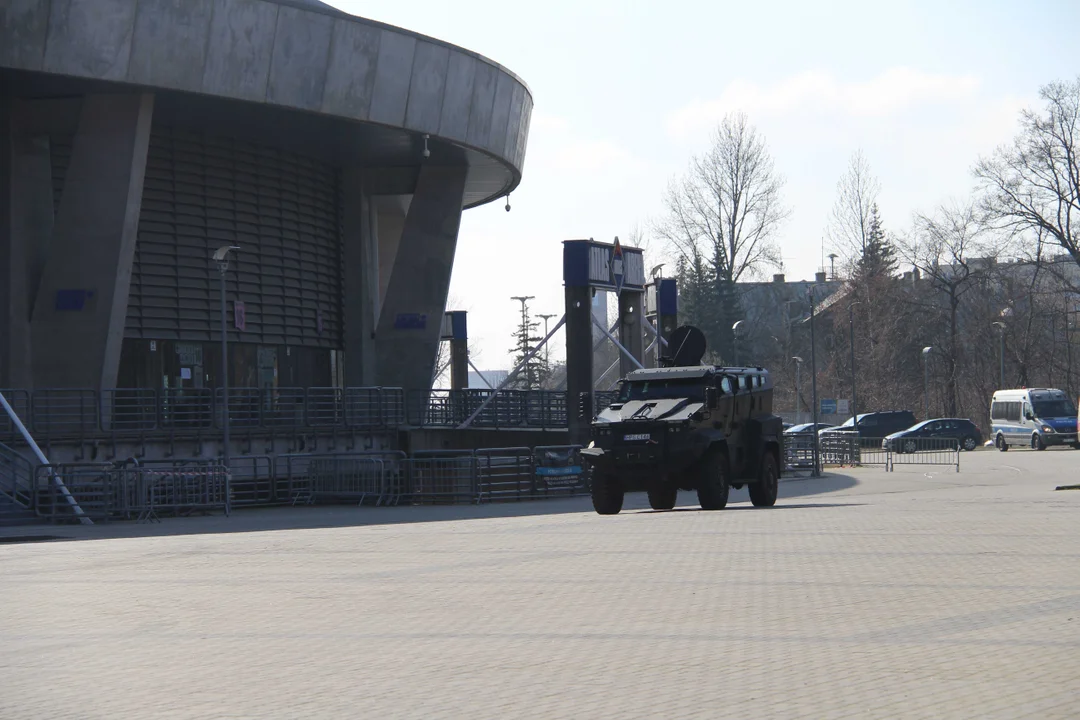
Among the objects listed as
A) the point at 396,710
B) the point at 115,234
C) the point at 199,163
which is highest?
the point at 199,163

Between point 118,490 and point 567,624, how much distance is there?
18.7 metres

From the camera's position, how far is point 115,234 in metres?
33.1

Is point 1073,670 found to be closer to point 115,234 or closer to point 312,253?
point 115,234

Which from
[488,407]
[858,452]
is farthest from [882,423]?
[488,407]

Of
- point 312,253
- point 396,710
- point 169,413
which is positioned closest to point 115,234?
point 169,413

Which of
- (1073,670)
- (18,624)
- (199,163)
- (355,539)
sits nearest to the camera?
(1073,670)

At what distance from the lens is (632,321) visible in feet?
135

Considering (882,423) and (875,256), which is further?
(875,256)

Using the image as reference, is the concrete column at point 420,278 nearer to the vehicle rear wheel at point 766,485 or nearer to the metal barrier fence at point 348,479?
the metal barrier fence at point 348,479

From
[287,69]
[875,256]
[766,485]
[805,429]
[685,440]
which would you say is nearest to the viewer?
[685,440]

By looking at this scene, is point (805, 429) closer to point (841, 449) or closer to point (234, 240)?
point (841, 449)

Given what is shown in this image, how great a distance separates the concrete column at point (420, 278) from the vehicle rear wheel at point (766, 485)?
849 inches

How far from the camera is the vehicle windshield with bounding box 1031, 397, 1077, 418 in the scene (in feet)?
187

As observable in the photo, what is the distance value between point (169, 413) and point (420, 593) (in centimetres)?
2262
